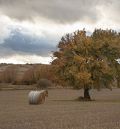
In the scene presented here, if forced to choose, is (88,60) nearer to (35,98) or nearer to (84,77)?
(84,77)

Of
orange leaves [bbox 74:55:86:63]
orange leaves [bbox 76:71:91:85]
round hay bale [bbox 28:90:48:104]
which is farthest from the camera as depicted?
orange leaves [bbox 74:55:86:63]

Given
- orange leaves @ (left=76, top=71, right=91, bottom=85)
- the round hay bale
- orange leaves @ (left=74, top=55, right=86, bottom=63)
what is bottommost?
the round hay bale

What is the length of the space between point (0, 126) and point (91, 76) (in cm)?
3773

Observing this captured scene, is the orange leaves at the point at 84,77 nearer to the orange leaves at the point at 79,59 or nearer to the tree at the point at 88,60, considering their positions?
the tree at the point at 88,60

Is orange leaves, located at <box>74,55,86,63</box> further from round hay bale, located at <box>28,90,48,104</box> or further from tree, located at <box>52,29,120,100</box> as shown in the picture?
round hay bale, located at <box>28,90,48,104</box>

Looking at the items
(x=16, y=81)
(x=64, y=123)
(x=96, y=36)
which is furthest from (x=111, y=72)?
(x=16, y=81)

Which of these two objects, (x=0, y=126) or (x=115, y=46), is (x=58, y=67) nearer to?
(x=115, y=46)

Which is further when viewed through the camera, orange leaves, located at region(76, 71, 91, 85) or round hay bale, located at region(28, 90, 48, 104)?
orange leaves, located at region(76, 71, 91, 85)

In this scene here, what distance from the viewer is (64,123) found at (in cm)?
2661

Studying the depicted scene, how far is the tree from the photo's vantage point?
203ft

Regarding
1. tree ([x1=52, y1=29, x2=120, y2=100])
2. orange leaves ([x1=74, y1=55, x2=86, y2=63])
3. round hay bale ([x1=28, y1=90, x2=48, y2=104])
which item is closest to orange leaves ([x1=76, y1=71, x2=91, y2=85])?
tree ([x1=52, y1=29, x2=120, y2=100])

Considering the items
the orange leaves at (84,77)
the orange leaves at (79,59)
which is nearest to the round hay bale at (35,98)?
the orange leaves at (84,77)

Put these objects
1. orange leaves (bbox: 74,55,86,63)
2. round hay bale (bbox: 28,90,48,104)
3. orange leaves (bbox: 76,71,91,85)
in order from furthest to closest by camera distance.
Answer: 1. orange leaves (bbox: 74,55,86,63)
2. orange leaves (bbox: 76,71,91,85)
3. round hay bale (bbox: 28,90,48,104)

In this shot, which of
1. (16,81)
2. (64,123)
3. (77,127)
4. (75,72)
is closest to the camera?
(77,127)
